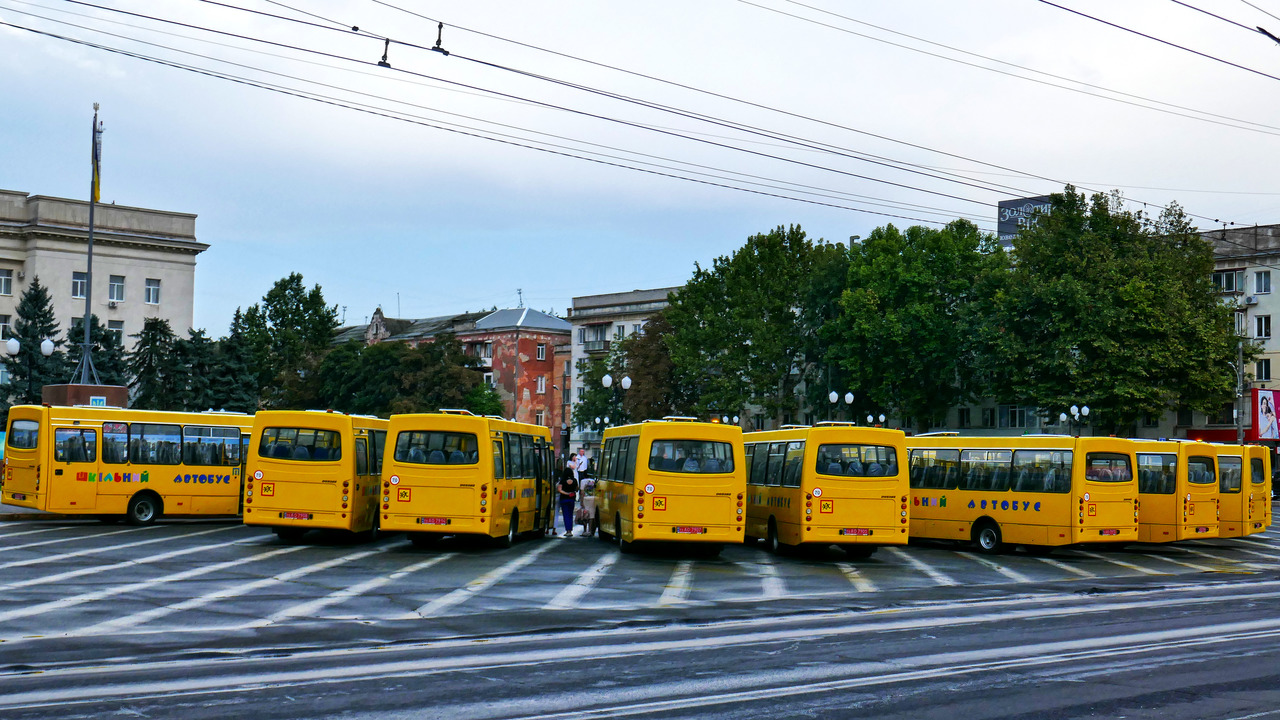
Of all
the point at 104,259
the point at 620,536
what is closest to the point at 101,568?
the point at 620,536

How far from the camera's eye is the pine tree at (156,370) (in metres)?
72.2

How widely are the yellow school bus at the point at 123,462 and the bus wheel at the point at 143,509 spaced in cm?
2

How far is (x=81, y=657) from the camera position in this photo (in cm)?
1207

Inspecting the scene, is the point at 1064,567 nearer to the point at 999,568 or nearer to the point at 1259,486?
the point at 999,568

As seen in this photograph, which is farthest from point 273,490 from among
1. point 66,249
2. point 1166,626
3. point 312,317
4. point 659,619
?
point 312,317

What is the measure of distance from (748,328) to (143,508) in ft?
156

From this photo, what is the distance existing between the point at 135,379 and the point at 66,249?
21035 mm

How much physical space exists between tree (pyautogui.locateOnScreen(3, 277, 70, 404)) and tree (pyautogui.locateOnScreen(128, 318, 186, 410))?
386 centimetres

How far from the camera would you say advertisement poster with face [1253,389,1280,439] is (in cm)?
6556

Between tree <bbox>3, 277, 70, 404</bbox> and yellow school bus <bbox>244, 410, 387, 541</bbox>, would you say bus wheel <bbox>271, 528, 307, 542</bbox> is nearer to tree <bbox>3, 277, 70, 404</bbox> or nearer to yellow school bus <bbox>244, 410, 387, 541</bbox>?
yellow school bus <bbox>244, 410, 387, 541</bbox>

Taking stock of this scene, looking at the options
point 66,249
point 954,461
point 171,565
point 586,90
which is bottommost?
point 171,565

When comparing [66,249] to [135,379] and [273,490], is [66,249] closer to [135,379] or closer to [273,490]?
[135,379]

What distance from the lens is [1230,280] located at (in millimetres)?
73125

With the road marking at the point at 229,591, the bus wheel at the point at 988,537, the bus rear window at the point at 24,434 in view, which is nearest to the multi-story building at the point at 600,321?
the bus rear window at the point at 24,434
